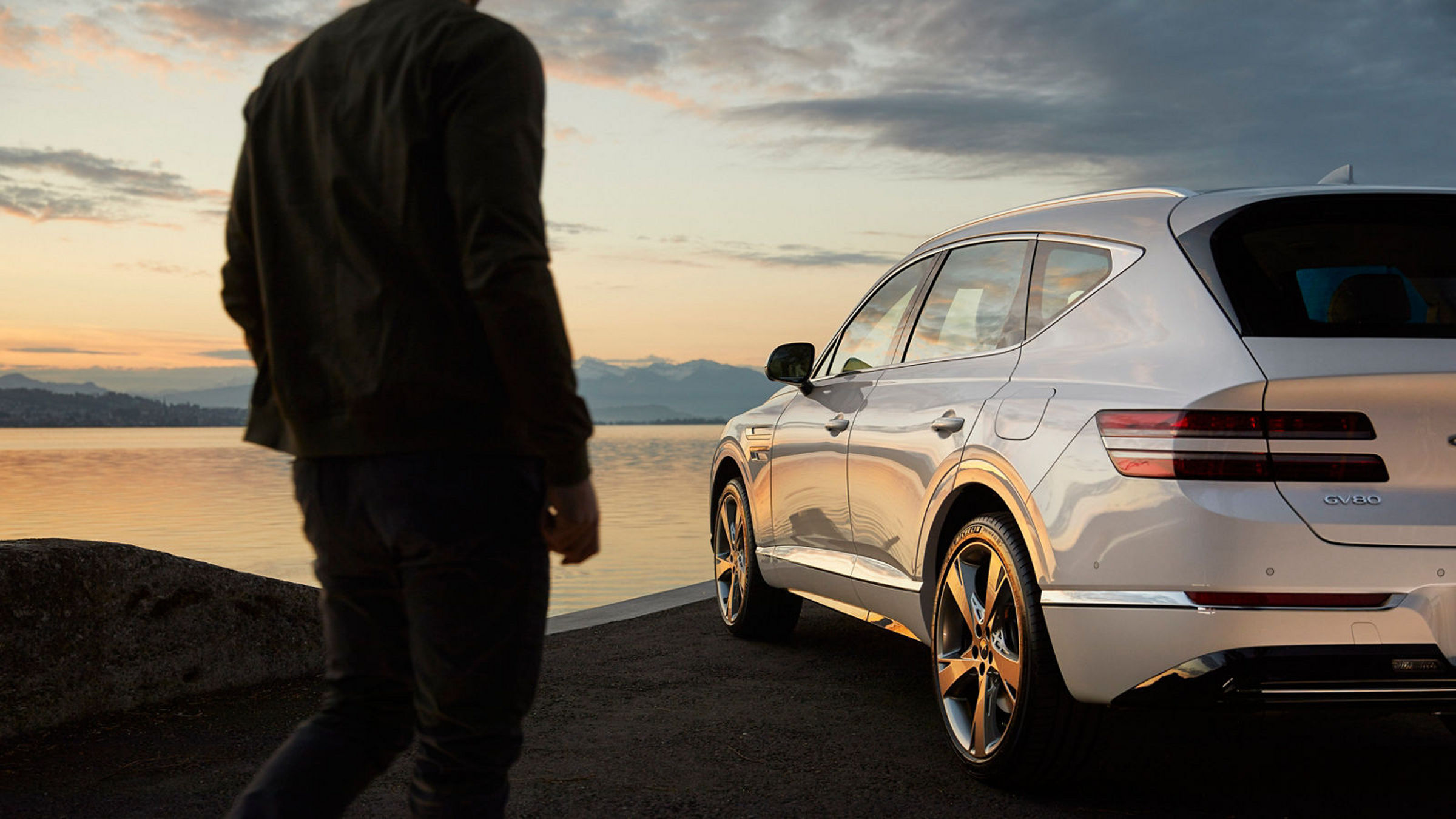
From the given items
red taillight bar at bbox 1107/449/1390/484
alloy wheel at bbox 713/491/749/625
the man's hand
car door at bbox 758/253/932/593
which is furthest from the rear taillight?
alloy wheel at bbox 713/491/749/625

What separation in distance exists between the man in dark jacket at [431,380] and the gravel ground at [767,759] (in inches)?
72.7

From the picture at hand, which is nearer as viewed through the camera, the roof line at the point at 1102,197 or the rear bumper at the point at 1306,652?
the rear bumper at the point at 1306,652

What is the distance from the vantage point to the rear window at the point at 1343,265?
10.6 feet

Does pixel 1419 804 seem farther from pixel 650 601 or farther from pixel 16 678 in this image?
pixel 650 601

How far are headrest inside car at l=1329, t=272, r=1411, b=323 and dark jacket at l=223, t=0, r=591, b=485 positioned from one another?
2261 millimetres

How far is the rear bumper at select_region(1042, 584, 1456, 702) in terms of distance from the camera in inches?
119

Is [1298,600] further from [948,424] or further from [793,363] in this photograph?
[793,363]

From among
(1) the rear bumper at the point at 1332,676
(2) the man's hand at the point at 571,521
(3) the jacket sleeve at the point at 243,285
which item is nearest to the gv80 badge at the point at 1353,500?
(1) the rear bumper at the point at 1332,676

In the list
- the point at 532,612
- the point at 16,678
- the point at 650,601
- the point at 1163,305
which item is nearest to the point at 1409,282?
the point at 1163,305

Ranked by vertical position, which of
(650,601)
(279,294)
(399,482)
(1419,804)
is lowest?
(650,601)

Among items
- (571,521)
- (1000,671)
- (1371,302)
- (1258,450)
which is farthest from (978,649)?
(571,521)

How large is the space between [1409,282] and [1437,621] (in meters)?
1.02

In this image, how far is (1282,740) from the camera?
14.9 feet

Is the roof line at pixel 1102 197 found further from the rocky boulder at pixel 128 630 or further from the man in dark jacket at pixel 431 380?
the rocky boulder at pixel 128 630
